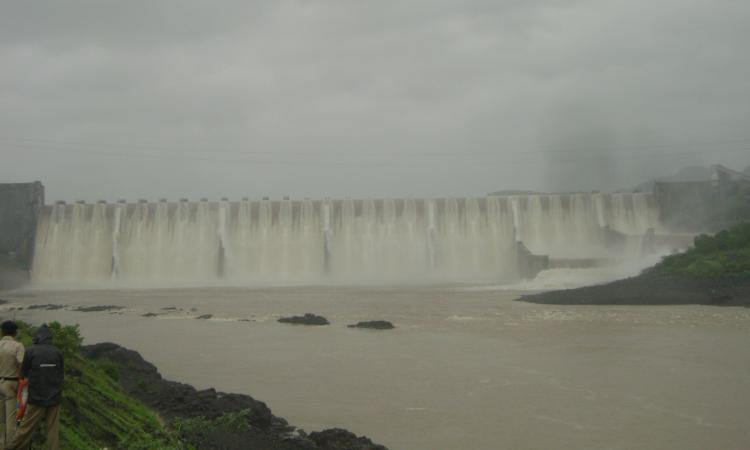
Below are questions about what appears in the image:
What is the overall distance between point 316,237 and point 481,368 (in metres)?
28.2

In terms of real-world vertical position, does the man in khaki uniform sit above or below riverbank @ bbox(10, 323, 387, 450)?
above

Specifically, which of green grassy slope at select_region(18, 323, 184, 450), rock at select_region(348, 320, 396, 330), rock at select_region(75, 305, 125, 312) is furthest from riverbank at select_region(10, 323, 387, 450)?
rock at select_region(75, 305, 125, 312)

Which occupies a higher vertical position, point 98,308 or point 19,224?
point 19,224

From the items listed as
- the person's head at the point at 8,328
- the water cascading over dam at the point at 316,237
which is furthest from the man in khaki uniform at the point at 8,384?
the water cascading over dam at the point at 316,237

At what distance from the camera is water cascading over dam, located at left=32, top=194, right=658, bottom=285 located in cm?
3841

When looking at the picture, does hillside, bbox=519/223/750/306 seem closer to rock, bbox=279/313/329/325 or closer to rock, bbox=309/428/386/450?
rock, bbox=279/313/329/325

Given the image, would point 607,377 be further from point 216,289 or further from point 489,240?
point 489,240

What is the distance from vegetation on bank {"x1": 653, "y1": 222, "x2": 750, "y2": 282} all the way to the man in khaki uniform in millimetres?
24078

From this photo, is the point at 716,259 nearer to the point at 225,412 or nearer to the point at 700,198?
the point at 700,198

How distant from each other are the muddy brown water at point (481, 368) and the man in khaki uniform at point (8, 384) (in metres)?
4.01

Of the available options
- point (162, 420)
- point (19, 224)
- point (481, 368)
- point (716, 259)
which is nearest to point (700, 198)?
point (716, 259)

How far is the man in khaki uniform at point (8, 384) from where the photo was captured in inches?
179

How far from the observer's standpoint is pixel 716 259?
2627 centimetres

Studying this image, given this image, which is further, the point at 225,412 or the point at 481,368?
the point at 481,368
